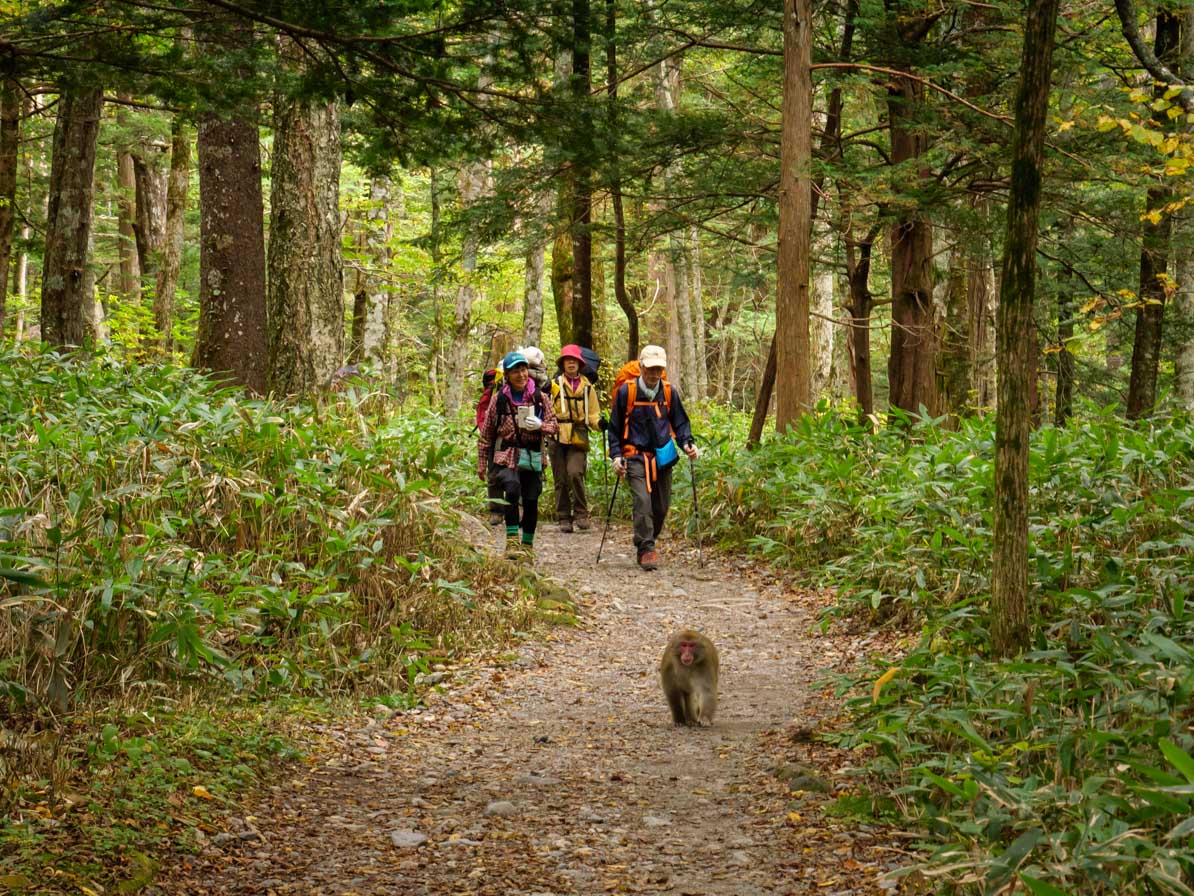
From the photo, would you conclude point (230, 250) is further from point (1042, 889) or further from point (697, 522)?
point (1042, 889)

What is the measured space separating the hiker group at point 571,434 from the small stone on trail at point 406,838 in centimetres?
504

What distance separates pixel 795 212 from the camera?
1300 centimetres

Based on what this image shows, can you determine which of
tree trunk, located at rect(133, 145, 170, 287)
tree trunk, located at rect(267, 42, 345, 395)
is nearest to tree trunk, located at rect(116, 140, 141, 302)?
tree trunk, located at rect(133, 145, 170, 287)

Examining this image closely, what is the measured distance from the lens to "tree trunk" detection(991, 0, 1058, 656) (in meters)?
4.81

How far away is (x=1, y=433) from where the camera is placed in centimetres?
696

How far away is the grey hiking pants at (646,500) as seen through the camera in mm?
11438

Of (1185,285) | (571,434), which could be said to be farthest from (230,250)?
(1185,285)

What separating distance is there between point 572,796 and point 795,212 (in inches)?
367

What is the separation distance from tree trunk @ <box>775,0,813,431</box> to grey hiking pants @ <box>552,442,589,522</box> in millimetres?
2738

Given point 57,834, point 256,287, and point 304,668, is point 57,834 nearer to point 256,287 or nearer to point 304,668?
point 304,668

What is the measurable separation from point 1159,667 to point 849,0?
42.7 feet

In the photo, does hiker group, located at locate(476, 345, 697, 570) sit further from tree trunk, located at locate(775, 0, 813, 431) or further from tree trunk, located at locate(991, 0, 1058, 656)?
tree trunk, located at locate(991, 0, 1058, 656)

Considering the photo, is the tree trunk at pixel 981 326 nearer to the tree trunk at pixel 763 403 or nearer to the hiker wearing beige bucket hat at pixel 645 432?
the tree trunk at pixel 763 403

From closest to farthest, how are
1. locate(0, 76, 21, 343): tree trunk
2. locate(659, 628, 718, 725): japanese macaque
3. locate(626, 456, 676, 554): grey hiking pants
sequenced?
1. locate(659, 628, 718, 725): japanese macaque
2. locate(626, 456, 676, 554): grey hiking pants
3. locate(0, 76, 21, 343): tree trunk
